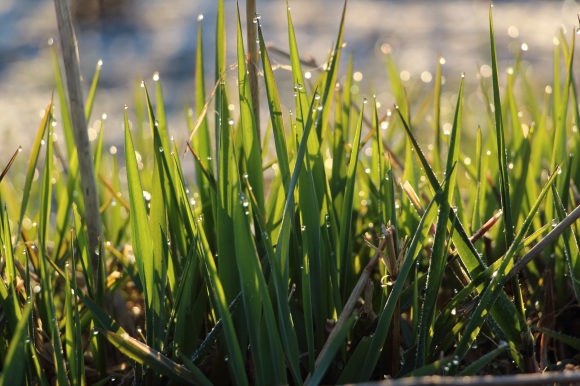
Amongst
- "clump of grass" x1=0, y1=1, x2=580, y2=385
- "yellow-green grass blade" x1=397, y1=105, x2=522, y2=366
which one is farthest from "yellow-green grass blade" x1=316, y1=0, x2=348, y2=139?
"yellow-green grass blade" x1=397, y1=105, x2=522, y2=366

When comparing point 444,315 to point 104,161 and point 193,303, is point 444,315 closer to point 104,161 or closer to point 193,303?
point 193,303

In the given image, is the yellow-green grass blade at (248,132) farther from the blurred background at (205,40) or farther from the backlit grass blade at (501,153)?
the blurred background at (205,40)

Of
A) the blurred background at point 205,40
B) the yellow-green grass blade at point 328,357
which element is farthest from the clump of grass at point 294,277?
the blurred background at point 205,40

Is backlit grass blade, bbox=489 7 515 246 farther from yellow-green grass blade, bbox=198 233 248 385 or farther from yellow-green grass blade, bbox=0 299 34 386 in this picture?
yellow-green grass blade, bbox=0 299 34 386

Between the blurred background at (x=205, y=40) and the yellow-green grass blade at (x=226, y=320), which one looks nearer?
the yellow-green grass blade at (x=226, y=320)

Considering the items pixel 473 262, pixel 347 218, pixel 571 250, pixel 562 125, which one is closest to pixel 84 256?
pixel 347 218

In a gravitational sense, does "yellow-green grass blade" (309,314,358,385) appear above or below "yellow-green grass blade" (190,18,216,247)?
below
